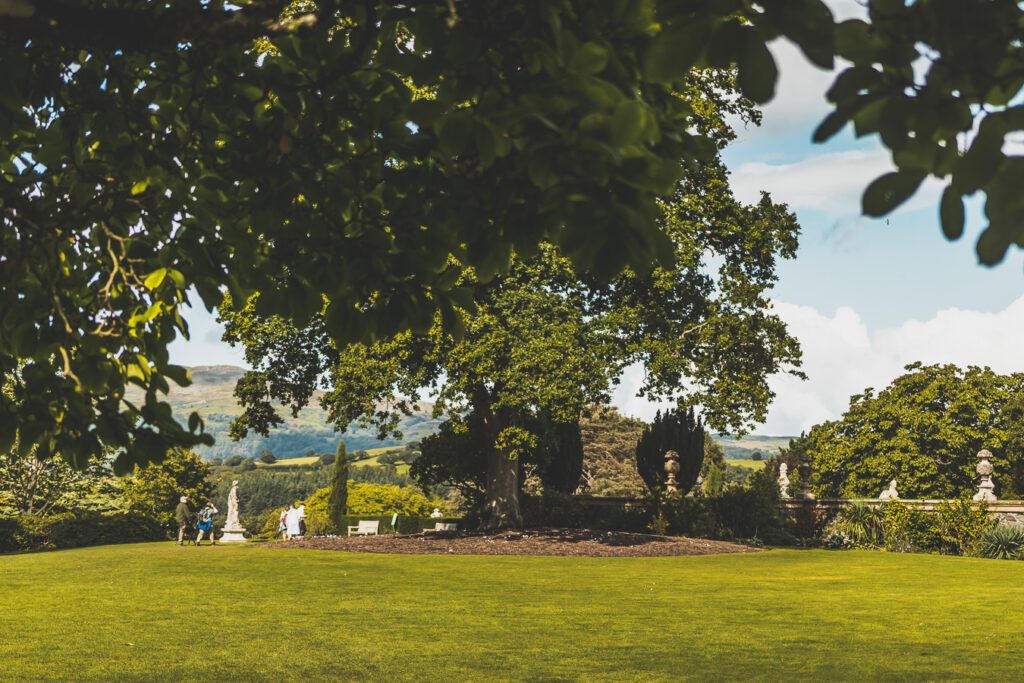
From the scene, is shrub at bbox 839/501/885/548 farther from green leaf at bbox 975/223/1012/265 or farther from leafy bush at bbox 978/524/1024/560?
green leaf at bbox 975/223/1012/265

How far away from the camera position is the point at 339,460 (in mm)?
41844

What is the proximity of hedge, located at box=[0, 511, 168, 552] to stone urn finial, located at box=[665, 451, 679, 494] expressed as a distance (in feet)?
60.4

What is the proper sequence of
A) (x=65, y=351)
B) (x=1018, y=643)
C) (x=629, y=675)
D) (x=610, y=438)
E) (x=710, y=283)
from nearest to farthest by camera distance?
1. (x=65, y=351)
2. (x=629, y=675)
3. (x=1018, y=643)
4. (x=710, y=283)
5. (x=610, y=438)

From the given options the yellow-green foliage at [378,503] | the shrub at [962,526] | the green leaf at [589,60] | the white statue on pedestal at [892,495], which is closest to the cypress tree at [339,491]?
the yellow-green foliage at [378,503]

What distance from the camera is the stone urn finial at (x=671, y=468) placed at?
31641 mm

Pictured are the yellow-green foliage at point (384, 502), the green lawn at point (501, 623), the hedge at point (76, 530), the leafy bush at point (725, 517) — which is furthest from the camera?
the yellow-green foliage at point (384, 502)

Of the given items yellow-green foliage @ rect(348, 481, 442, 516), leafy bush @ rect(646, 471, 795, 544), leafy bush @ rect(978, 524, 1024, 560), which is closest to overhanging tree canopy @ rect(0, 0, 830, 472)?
leafy bush @ rect(978, 524, 1024, 560)

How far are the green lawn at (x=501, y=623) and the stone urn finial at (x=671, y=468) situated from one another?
47.2ft

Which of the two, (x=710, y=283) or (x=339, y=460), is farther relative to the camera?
(x=339, y=460)

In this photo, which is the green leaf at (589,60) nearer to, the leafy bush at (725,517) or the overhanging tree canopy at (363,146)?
the overhanging tree canopy at (363,146)

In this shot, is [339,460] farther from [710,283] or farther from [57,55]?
[57,55]

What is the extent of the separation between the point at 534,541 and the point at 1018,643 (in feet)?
50.2

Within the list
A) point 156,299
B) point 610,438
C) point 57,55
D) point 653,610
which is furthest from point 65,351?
point 610,438

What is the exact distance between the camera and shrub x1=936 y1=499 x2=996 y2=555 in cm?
2288
